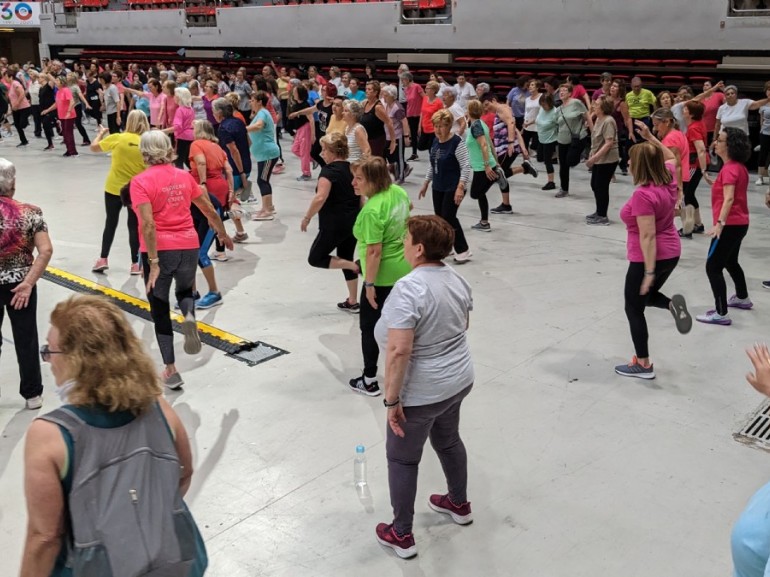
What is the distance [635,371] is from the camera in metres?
5.16

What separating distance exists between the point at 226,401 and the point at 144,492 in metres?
2.85

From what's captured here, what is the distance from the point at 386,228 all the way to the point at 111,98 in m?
13.3

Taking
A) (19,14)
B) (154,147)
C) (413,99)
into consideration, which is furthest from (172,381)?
(19,14)

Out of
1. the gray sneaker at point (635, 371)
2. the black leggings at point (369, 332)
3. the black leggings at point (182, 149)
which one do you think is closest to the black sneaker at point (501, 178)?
the gray sneaker at point (635, 371)

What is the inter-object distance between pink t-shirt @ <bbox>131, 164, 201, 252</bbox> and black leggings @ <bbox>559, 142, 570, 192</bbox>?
21.2 feet

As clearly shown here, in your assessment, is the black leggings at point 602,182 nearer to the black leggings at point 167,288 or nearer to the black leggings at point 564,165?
the black leggings at point 564,165

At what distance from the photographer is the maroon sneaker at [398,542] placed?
11.2 ft

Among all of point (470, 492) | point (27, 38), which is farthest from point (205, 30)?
point (470, 492)

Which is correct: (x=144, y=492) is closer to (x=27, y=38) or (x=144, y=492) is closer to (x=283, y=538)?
(x=283, y=538)

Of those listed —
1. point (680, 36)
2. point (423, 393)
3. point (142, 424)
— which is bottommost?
point (423, 393)

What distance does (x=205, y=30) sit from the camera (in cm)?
2256

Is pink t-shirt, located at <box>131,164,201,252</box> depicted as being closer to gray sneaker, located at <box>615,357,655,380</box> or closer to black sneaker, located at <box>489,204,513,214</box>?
gray sneaker, located at <box>615,357,655,380</box>

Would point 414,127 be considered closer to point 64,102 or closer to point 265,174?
point 265,174

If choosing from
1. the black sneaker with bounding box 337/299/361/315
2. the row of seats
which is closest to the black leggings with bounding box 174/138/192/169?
the black sneaker with bounding box 337/299/361/315
